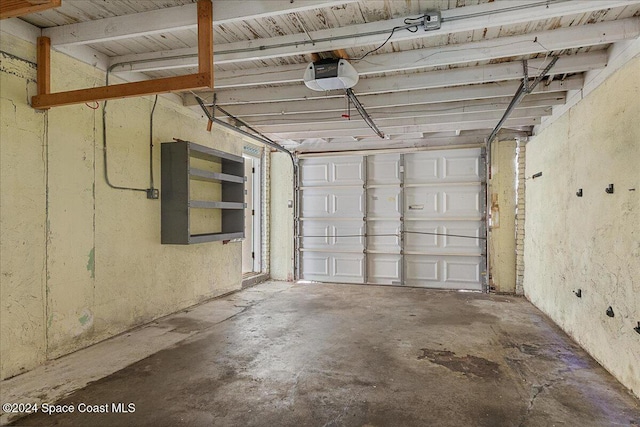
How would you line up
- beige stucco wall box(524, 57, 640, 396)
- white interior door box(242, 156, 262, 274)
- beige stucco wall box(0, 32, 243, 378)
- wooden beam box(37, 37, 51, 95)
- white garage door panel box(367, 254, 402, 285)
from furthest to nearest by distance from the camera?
white interior door box(242, 156, 262, 274)
white garage door panel box(367, 254, 402, 285)
wooden beam box(37, 37, 51, 95)
beige stucco wall box(0, 32, 243, 378)
beige stucco wall box(524, 57, 640, 396)

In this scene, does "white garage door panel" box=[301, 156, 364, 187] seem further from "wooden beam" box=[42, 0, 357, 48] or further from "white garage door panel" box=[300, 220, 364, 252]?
"wooden beam" box=[42, 0, 357, 48]

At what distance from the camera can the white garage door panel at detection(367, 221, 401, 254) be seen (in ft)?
21.4

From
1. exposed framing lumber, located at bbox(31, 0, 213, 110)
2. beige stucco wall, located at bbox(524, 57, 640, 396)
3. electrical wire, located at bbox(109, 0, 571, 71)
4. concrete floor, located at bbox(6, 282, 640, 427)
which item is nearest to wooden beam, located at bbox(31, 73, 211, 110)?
exposed framing lumber, located at bbox(31, 0, 213, 110)

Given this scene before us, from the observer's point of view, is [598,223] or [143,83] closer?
[143,83]

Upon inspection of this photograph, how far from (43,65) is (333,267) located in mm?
5186

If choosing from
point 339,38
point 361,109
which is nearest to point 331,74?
point 339,38

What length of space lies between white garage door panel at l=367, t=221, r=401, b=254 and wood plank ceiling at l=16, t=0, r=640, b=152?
2.44m

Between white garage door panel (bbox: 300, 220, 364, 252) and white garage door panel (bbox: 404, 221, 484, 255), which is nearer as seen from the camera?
white garage door panel (bbox: 404, 221, 484, 255)

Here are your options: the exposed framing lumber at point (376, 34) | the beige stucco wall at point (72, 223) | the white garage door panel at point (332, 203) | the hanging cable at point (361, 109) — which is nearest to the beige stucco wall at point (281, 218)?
the white garage door panel at point (332, 203)

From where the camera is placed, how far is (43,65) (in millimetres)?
2916

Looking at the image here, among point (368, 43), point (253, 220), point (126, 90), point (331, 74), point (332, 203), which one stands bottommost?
point (253, 220)

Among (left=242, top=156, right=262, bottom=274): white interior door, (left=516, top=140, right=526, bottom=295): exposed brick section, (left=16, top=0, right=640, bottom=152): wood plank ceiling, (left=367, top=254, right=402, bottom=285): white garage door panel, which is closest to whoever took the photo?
(left=16, top=0, right=640, bottom=152): wood plank ceiling

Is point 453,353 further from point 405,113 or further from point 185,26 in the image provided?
point 185,26

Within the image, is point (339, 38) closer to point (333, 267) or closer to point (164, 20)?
point (164, 20)
